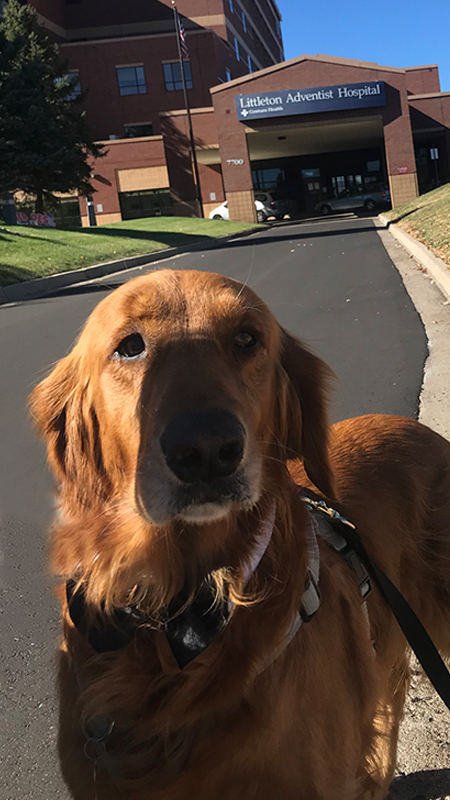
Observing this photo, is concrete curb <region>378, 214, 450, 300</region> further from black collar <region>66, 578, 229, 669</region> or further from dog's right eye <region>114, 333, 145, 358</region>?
black collar <region>66, 578, 229, 669</region>

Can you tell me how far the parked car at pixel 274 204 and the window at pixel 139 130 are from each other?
1055 cm

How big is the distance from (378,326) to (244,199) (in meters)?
36.4

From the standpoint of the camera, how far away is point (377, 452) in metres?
2.43

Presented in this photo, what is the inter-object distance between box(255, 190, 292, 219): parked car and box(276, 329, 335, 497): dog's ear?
45.4 metres

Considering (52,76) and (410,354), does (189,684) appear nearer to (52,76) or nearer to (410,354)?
(410,354)

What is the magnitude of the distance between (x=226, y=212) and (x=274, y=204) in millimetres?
3847

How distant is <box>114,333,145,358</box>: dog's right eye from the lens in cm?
193

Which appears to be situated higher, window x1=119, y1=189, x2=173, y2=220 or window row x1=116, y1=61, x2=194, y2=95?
window row x1=116, y1=61, x2=194, y2=95

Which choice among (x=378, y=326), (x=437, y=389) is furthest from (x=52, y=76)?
(x=437, y=389)

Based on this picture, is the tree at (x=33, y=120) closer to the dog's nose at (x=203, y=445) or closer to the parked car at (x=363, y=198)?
the parked car at (x=363, y=198)

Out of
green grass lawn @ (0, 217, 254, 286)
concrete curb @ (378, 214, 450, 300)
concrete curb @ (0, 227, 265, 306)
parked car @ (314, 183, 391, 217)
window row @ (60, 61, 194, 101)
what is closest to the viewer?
concrete curb @ (378, 214, 450, 300)

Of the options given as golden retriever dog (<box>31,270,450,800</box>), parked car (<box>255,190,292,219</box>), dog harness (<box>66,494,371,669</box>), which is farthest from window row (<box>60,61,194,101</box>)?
dog harness (<box>66,494,371,669</box>)

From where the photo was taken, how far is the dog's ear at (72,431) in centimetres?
199

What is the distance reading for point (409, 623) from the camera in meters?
1.95
